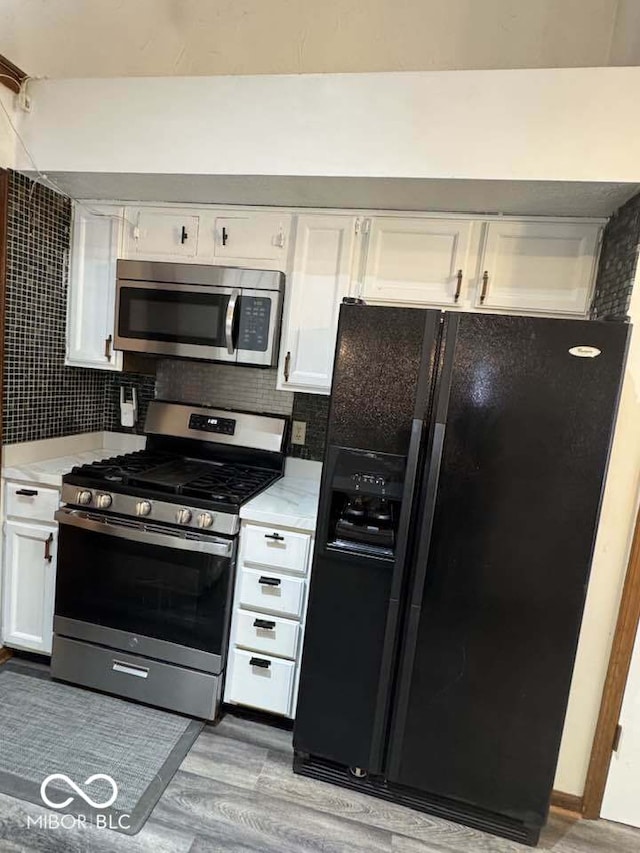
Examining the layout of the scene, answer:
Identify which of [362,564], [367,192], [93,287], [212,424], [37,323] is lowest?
[362,564]

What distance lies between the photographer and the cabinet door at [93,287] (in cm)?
231

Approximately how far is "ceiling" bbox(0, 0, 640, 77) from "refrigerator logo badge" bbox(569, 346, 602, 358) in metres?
1.25

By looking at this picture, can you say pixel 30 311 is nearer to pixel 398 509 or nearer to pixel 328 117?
pixel 328 117

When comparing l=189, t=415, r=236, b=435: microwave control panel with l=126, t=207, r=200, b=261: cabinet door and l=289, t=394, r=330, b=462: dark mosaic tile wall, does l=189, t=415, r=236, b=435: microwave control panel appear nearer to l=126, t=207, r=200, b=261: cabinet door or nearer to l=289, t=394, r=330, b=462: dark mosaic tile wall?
l=289, t=394, r=330, b=462: dark mosaic tile wall

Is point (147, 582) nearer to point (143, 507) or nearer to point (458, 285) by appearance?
point (143, 507)

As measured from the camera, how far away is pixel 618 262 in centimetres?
172

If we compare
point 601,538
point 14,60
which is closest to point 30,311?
point 14,60

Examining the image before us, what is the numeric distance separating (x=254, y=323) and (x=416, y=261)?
769mm

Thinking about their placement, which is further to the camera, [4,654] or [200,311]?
[4,654]

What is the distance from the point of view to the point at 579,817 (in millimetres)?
1759

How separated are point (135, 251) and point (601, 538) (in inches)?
93.1

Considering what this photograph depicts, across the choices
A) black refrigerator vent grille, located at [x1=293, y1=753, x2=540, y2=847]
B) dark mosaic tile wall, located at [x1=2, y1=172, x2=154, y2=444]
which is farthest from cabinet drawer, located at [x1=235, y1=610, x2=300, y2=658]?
dark mosaic tile wall, located at [x1=2, y1=172, x2=154, y2=444]

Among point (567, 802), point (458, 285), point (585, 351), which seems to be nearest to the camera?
point (585, 351)

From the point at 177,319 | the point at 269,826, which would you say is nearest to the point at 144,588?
the point at 269,826
